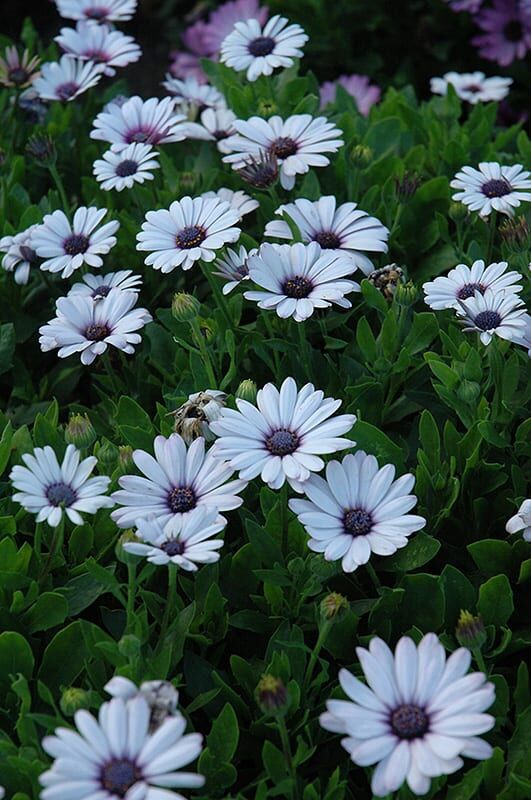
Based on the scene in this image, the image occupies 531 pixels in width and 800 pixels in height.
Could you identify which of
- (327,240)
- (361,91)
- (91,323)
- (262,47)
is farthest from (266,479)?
(361,91)

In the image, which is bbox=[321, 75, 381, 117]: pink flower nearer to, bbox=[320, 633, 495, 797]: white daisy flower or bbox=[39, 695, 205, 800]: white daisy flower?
bbox=[320, 633, 495, 797]: white daisy flower

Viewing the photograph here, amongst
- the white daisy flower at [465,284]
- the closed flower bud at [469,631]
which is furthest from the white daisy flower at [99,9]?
the closed flower bud at [469,631]

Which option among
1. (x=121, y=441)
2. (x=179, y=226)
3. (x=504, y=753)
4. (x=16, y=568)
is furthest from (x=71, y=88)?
(x=504, y=753)

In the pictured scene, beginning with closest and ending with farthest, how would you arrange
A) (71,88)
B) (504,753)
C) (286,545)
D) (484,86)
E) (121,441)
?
1. (504,753)
2. (286,545)
3. (121,441)
4. (71,88)
5. (484,86)

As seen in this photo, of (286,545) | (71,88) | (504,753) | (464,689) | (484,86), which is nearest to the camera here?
(464,689)

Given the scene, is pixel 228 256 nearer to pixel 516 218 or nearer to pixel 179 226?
pixel 179 226

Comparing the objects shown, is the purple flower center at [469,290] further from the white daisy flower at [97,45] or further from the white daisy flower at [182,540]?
the white daisy flower at [97,45]

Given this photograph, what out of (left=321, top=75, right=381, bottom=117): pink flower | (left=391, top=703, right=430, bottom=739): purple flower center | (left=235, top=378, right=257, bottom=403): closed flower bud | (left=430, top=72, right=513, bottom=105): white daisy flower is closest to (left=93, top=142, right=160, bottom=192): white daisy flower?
(left=235, top=378, right=257, bottom=403): closed flower bud
